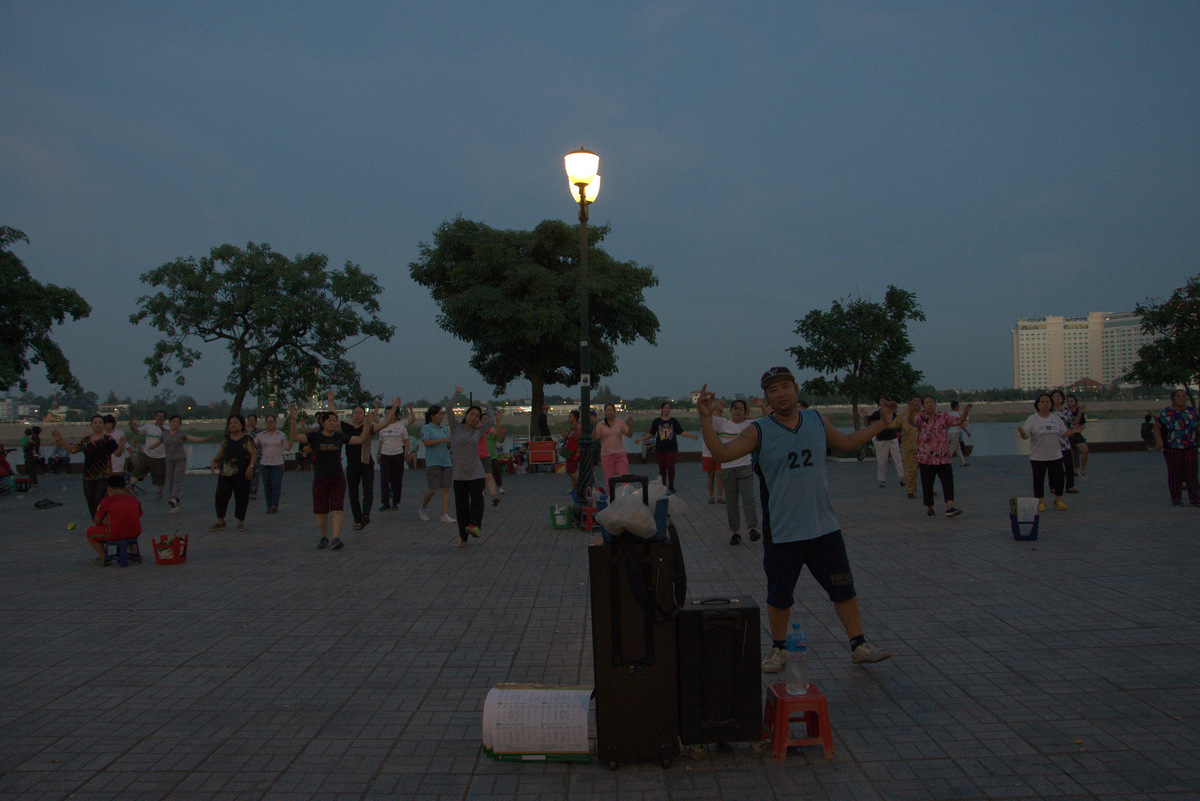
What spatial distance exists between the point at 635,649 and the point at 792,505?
1489 mm

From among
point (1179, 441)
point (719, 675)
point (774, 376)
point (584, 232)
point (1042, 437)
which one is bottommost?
point (719, 675)

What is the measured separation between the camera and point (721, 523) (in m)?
10.9

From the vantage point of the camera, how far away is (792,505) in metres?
4.43

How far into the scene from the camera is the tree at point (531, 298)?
26.3m

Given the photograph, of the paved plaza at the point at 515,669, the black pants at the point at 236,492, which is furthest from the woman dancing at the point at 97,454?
the paved plaza at the point at 515,669

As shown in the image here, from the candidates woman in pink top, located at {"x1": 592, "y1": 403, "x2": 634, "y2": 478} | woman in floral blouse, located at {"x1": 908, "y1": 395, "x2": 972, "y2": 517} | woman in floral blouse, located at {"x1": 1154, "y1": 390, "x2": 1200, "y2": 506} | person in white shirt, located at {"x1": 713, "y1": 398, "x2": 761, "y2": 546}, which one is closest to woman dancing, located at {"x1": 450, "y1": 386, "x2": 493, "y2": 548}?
woman in pink top, located at {"x1": 592, "y1": 403, "x2": 634, "y2": 478}

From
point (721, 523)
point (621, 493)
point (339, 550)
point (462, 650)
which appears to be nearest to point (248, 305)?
point (339, 550)

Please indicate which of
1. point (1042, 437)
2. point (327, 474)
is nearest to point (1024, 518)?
point (1042, 437)

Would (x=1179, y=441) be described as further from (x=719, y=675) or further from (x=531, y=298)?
(x=531, y=298)

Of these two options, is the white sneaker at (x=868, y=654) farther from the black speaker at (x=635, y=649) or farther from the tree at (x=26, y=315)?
the tree at (x=26, y=315)

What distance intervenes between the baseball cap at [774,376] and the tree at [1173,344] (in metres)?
24.2

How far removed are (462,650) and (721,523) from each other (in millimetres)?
6288

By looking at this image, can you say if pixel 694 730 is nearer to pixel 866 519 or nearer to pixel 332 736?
pixel 332 736

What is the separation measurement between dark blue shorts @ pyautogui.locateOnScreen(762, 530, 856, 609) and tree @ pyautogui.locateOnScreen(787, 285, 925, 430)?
19.9 metres
